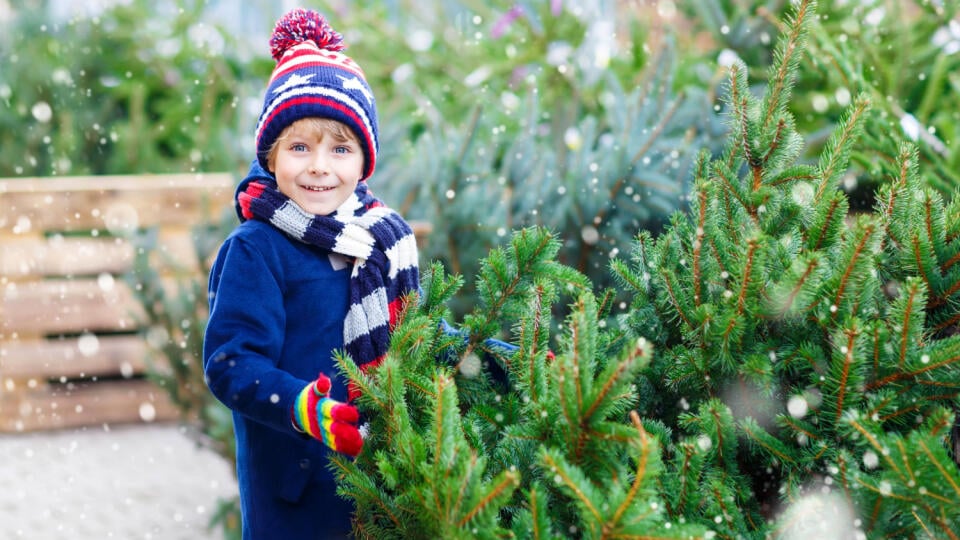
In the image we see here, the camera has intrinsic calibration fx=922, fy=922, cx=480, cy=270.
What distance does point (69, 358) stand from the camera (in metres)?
5.48

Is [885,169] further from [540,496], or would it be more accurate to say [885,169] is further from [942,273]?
[540,496]

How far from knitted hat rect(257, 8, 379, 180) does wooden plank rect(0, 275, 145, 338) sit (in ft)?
12.7

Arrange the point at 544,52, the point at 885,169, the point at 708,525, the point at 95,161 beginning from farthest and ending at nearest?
1. the point at 95,161
2. the point at 544,52
3. the point at 885,169
4. the point at 708,525

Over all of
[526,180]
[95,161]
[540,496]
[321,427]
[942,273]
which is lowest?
[95,161]

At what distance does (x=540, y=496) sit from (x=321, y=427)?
0.47m

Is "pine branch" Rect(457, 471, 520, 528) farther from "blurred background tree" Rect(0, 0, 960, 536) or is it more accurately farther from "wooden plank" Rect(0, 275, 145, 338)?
"wooden plank" Rect(0, 275, 145, 338)

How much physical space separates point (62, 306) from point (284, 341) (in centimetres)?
416

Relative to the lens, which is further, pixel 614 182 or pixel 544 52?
pixel 544 52

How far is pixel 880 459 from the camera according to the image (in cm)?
130

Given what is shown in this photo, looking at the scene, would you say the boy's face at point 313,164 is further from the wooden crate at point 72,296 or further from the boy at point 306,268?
the wooden crate at point 72,296

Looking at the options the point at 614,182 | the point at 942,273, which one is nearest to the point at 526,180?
the point at 614,182

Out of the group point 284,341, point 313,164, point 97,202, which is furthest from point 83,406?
point 313,164

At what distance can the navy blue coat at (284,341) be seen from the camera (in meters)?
1.75

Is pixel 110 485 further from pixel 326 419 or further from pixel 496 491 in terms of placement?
pixel 496 491
